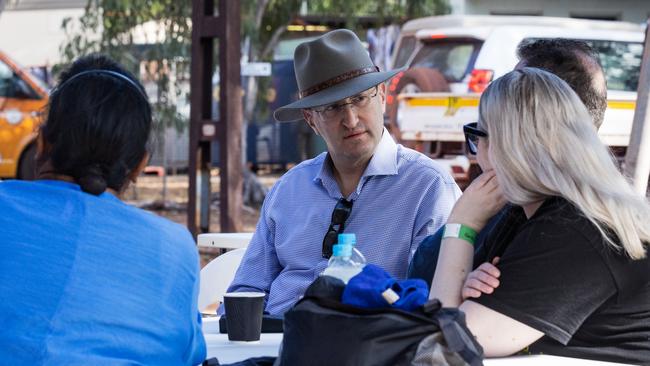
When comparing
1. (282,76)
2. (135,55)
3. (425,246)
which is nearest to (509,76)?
(425,246)

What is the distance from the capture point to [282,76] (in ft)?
57.2

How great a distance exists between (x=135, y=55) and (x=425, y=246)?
A: 10.7 meters

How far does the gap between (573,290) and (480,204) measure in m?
0.47

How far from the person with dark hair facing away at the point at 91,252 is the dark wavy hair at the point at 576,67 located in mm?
1482

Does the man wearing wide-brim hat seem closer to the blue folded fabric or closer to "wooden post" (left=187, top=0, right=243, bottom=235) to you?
the blue folded fabric

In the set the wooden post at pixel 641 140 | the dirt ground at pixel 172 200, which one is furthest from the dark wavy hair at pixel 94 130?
the dirt ground at pixel 172 200

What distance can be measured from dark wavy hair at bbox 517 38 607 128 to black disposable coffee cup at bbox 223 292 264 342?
1167 mm

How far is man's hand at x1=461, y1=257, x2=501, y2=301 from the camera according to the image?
253cm

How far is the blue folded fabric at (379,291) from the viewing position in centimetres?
218

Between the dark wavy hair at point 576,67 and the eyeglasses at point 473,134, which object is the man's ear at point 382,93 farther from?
the eyeglasses at point 473,134

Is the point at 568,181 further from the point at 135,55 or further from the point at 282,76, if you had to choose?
the point at 282,76

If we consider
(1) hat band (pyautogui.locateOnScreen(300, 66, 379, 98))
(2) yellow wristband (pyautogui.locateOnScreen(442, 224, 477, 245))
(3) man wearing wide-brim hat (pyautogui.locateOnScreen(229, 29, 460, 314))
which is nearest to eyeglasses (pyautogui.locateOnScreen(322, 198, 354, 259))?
(3) man wearing wide-brim hat (pyautogui.locateOnScreen(229, 29, 460, 314))

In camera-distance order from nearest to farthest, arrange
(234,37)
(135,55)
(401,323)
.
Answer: (401,323) < (234,37) < (135,55)

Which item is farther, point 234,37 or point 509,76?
point 234,37
